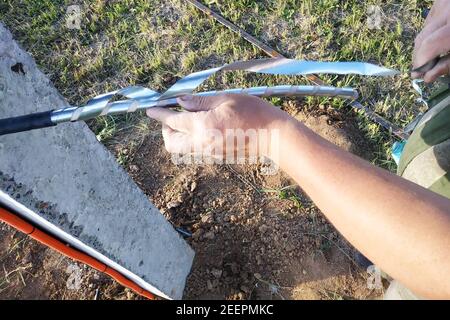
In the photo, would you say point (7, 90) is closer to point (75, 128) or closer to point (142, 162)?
point (75, 128)

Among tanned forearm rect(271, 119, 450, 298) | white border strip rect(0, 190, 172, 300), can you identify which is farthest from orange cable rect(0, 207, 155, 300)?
tanned forearm rect(271, 119, 450, 298)

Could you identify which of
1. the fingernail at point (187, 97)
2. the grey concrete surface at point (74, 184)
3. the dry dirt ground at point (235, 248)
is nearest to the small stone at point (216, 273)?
the dry dirt ground at point (235, 248)

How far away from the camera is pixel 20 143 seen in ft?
3.12

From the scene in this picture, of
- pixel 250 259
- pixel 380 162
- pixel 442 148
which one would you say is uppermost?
pixel 442 148

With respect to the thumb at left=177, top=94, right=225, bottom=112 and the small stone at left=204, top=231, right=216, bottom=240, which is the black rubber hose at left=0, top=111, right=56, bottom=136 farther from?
the small stone at left=204, top=231, right=216, bottom=240

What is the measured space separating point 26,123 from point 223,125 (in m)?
0.42

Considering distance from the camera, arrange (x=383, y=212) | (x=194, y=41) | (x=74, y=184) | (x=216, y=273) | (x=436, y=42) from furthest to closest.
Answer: (x=194, y=41) → (x=216, y=273) → (x=436, y=42) → (x=74, y=184) → (x=383, y=212)

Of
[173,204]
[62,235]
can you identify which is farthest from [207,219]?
[62,235]

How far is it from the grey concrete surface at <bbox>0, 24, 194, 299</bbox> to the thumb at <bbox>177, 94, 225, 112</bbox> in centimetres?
31

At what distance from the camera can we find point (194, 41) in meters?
2.81

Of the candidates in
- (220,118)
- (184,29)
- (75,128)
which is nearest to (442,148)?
(220,118)

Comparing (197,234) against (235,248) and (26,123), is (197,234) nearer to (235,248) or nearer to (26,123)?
(235,248)

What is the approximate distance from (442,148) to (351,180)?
635 mm

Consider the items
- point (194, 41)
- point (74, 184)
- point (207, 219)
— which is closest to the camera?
point (74, 184)
